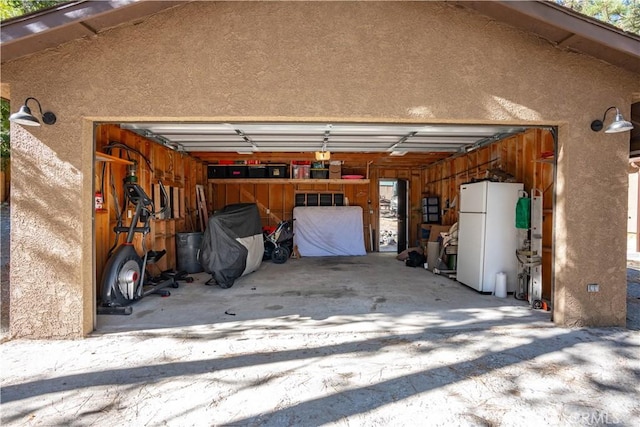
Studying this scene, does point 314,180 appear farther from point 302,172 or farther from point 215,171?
point 215,171

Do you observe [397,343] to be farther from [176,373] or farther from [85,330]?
[85,330]

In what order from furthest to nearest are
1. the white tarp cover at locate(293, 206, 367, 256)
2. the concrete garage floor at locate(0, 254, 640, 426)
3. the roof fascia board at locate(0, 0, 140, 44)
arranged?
the white tarp cover at locate(293, 206, 367, 256), the roof fascia board at locate(0, 0, 140, 44), the concrete garage floor at locate(0, 254, 640, 426)

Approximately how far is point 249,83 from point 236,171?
247 inches

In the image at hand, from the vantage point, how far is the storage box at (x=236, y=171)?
941 centimetres

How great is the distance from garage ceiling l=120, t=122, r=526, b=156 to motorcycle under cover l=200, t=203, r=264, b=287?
1364 millimetres

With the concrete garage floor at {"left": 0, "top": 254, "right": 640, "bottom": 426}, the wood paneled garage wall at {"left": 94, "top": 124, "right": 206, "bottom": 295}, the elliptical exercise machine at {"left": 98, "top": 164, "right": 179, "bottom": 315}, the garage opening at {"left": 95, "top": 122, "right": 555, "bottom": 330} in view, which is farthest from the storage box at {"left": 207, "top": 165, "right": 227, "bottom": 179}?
the concrete garage floor at {"left": 0, "top": 254, "right": 640, "bottom": 426}

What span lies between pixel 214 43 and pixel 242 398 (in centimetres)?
317

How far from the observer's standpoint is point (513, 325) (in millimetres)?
3779

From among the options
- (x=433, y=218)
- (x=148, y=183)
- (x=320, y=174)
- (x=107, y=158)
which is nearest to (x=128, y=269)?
(x=107, y=158)

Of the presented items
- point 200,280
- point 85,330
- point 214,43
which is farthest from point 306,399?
point 200,280

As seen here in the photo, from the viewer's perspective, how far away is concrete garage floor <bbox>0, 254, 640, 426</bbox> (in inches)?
86.7

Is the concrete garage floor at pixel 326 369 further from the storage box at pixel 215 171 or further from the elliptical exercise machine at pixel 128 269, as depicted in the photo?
the storage box at pixel 215 171

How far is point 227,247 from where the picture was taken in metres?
5.80

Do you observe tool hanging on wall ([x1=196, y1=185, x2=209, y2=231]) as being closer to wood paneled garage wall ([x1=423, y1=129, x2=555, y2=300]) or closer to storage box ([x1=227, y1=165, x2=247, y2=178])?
storage box ([x1=227, y1=165, x2=247, y2=178])
